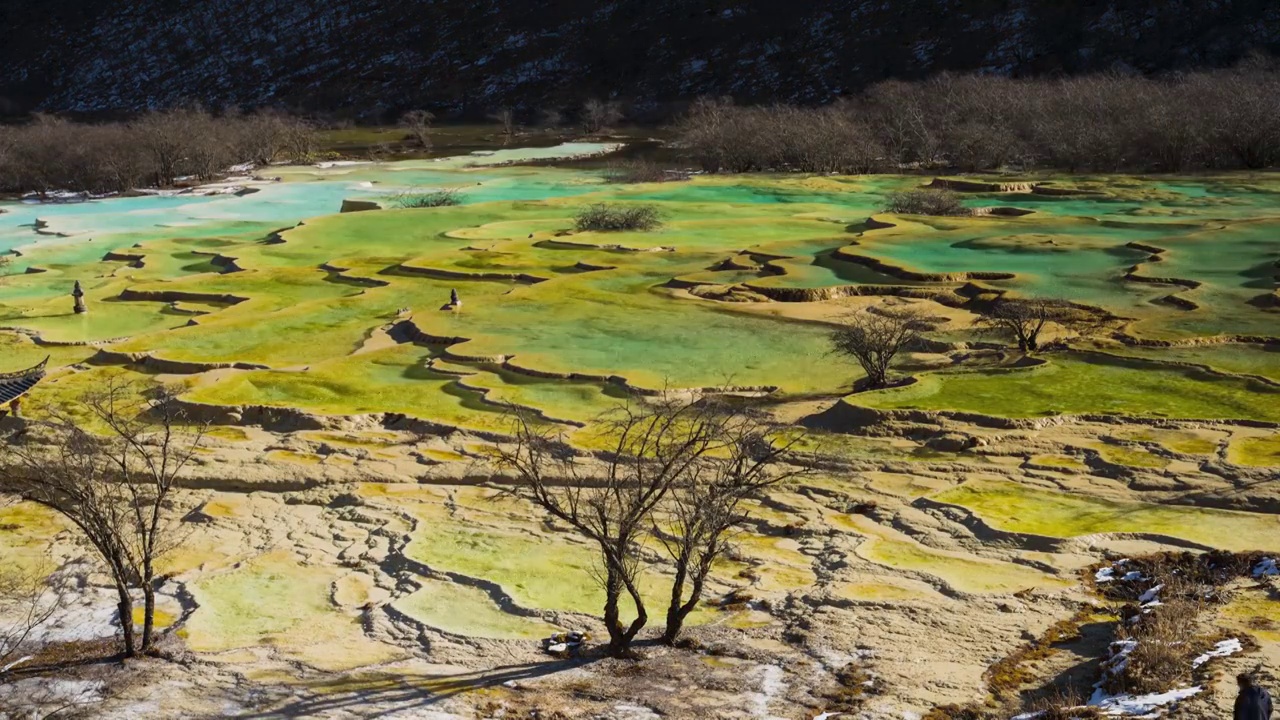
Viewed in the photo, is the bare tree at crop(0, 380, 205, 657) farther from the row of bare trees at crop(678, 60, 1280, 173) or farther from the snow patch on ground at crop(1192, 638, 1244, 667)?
the row of bare trees at crop(678, 60, 1280, 173)

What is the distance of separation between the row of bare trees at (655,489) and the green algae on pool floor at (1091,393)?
7.58ft

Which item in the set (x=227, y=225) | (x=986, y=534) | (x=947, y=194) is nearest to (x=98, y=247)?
(x=227, y=225)

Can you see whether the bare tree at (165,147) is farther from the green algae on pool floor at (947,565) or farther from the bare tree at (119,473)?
the green algae on pool floor at (947,565)

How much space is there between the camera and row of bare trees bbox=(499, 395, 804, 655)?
1055 centimetres

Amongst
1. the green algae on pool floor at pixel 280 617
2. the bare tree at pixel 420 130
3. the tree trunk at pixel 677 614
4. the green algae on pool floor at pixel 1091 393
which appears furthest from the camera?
the bare tree at pixel 420 130

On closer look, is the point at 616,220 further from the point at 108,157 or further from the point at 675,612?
the point at 108,157

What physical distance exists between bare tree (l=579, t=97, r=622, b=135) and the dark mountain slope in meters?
4.87

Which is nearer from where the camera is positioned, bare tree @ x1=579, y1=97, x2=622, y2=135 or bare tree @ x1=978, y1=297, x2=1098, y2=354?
bare tree @ x1=978, y1=297, x2=1098, y2=354

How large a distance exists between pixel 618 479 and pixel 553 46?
80.0 metres

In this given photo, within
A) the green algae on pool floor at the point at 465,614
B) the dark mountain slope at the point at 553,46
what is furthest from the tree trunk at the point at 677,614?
the dark mountain slope at the point at 553,46

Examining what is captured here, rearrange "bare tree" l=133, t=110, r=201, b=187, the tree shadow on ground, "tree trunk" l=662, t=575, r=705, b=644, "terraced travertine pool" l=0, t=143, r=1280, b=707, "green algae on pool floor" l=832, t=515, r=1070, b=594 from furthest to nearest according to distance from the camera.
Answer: "bare tree" l=133, t=110, r=201, b=187 < "terraced travertine pool" l=0, t=143, r=1280, b=707 < "green algae on pool floor" l=832, t=515, r=1070, b=594 < "tree trunk" l=662, t=575, r=705, b=644 < the tree shadow on ground

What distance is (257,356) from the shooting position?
21.4 m

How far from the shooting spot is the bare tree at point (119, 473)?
1110 cm

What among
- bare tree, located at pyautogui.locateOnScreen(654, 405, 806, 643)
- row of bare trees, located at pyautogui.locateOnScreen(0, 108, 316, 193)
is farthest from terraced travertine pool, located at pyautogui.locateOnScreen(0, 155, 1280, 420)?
row of bare trees, located at pyautogui.locateOnScreen(0, 108, 316, 193)
